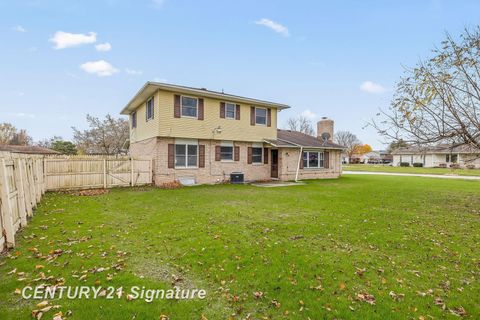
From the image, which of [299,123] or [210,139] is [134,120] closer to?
[210,139]

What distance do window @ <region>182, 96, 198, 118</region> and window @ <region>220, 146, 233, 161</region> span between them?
3.03 meters

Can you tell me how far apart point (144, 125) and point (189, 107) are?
13.3 ft

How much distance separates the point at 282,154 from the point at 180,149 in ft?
25.2

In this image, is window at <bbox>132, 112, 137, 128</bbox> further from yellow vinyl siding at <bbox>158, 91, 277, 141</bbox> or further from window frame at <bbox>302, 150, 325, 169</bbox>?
window frame at <bbox>302, 150, 325, 169</bbox>

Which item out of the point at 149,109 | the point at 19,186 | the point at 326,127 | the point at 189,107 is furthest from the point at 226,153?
the point at 326,127

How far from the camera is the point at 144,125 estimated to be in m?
17.4

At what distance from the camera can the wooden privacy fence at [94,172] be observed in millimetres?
12820

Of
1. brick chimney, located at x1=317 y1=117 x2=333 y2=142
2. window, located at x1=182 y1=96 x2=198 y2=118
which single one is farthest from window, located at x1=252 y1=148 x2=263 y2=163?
brick chimney, located at x1=317 y1=117 x2=333 y2=142

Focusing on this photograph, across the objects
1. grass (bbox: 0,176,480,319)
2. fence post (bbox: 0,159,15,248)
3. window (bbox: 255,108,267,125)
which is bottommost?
grass (bbox: 0,176,480,319)

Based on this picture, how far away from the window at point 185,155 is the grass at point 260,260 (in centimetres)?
673

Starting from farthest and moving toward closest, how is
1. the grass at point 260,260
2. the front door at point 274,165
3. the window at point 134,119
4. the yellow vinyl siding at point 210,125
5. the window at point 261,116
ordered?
the window at point 134,119
the front door at point 274,165
the window at point 261,116
the yellow vinyl siding at point 210,125
the grass at point 260,260

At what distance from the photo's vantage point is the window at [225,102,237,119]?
17.1 metres

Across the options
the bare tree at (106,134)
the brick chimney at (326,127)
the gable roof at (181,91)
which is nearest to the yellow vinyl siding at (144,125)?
the gable roof at (181,91)

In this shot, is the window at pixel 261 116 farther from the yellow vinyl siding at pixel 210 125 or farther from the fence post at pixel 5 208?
the fence post at pixel 5 208
